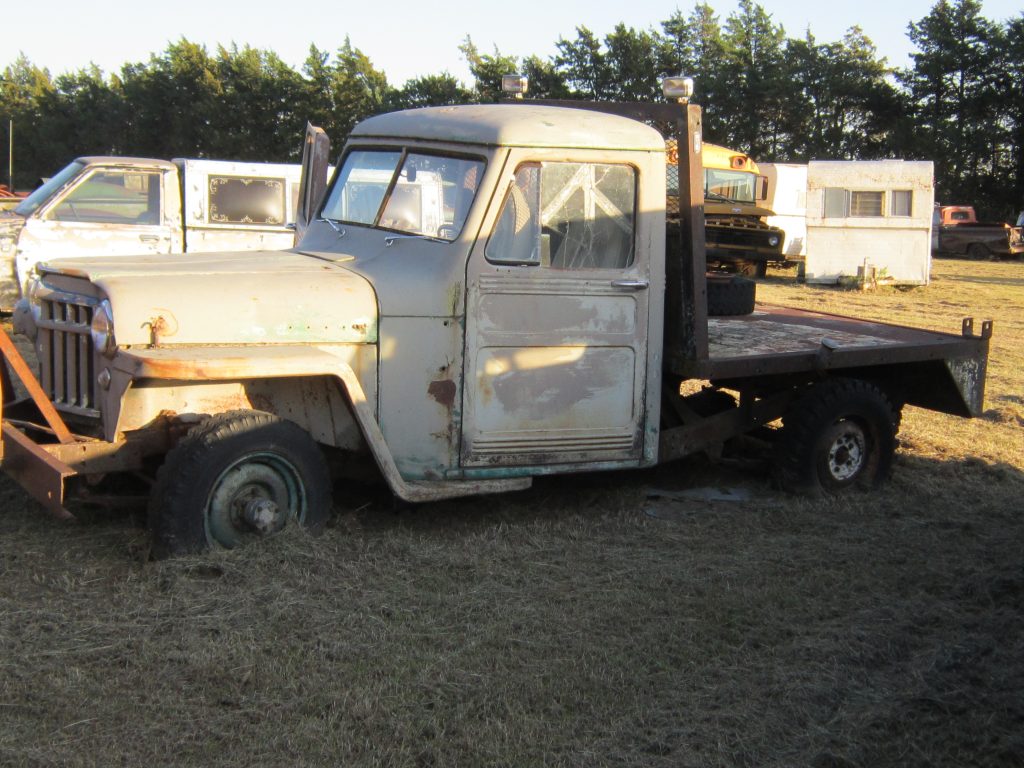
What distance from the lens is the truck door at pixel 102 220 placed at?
422 inches

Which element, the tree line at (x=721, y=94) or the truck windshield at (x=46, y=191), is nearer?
the truck windshield at (x=46, y=191)

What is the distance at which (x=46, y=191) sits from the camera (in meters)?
11.0

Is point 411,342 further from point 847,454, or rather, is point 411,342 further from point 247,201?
point 247,201

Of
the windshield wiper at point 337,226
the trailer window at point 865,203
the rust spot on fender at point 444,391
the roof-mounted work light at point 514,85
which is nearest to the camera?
the rust spot on fender at point 444,391

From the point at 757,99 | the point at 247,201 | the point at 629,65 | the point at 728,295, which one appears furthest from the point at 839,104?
the point at 728,295

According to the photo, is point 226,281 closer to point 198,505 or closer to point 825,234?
point 198,505

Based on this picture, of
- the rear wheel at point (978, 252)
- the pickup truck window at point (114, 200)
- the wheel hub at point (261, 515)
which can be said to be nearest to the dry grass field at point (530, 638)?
the wheel hub at point (261, 515)

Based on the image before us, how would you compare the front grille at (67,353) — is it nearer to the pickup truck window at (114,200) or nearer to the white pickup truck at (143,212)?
the white pickup truck at (143,212)

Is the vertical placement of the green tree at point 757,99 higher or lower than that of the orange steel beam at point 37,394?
higher

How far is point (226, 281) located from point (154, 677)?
1.76m

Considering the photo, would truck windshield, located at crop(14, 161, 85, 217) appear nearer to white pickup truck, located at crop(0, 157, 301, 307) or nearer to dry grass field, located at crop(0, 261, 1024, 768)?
white pickup truck, located at crop(0, 157, 301, 307)

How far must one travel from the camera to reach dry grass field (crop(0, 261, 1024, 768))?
3.25 m

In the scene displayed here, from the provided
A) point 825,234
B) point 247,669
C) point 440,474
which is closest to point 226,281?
point 440,474

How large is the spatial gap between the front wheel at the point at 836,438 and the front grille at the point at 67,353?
12.0ft
